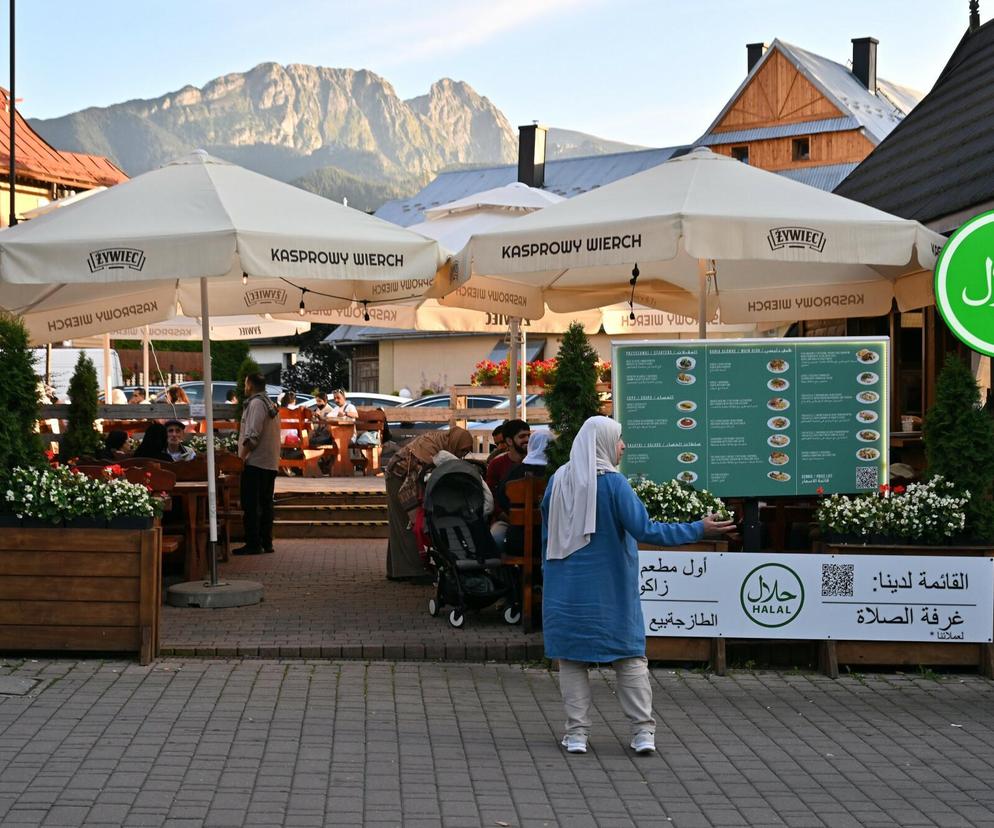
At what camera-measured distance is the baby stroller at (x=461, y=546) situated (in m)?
10.1

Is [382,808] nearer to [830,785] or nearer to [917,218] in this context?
[830,785]

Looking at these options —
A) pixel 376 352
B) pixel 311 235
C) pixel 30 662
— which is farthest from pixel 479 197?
pixel 376 352

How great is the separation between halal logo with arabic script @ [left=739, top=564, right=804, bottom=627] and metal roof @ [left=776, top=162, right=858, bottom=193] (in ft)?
142

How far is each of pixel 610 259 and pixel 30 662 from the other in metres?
4.44

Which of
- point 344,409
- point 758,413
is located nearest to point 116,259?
point 758,413

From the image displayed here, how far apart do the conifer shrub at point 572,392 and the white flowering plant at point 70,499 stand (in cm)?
257

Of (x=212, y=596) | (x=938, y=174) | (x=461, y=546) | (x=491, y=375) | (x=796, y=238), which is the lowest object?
(x=212, y=596)

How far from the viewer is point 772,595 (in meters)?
8.98

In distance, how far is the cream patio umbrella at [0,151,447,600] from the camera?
9.45m

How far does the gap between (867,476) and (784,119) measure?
148 feet

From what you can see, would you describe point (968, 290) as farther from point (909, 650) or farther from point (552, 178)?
point (552, 178)

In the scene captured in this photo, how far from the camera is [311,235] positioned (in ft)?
32.5

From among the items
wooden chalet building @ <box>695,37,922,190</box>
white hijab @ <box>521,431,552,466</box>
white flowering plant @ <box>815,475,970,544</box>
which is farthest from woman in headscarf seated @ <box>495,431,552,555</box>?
wooden chalet building @ <box>695,37,922,190</box>

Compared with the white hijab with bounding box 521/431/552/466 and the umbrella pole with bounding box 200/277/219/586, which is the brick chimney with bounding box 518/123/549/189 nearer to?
the umbrella pole with bounding box 200/277/219/586
